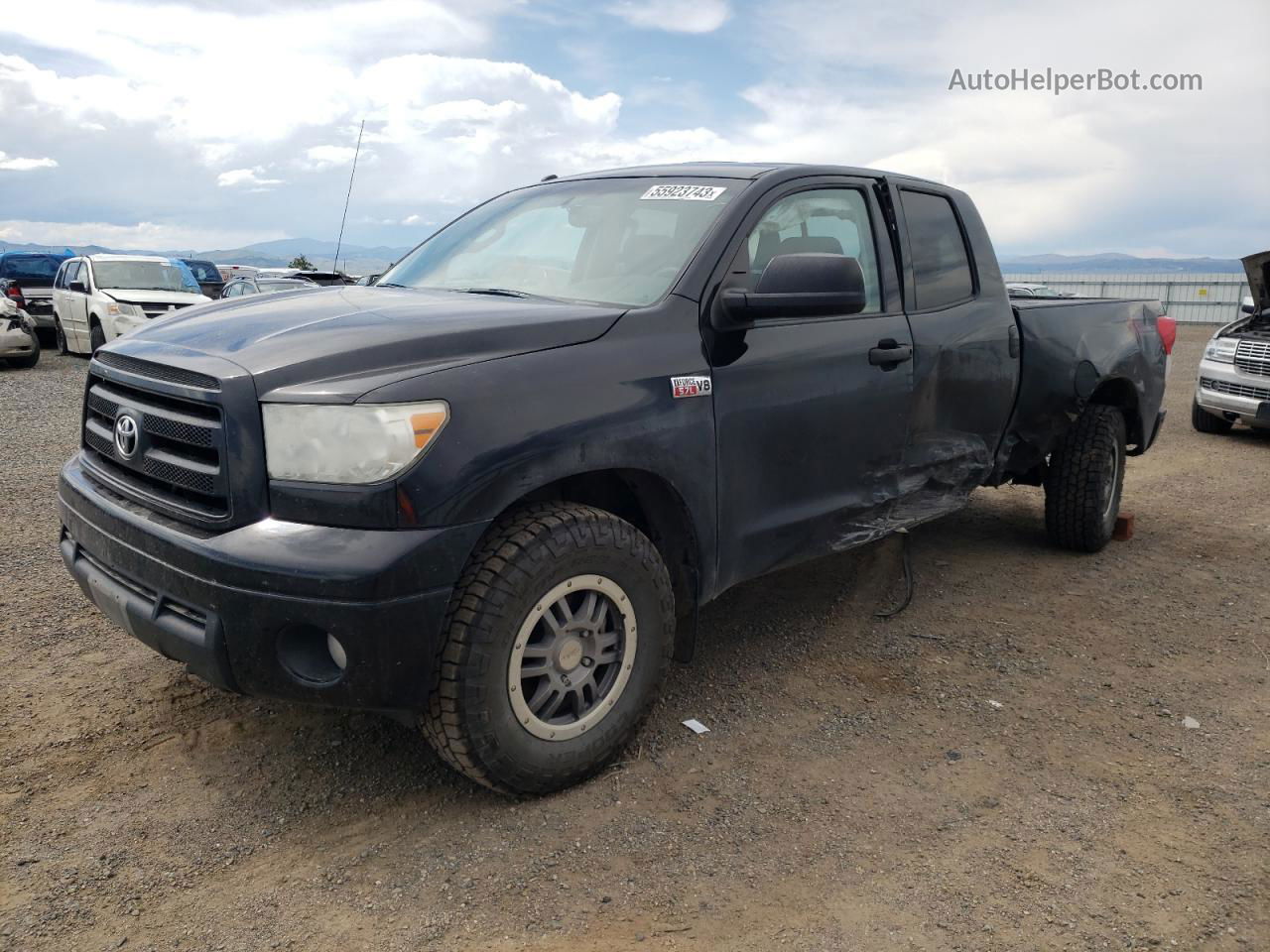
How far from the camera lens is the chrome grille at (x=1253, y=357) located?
9609mm

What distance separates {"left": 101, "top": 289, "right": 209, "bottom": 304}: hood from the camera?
14.0 m

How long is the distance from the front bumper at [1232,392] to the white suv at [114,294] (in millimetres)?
12806

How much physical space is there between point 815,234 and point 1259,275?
810 centimetres

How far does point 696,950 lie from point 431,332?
1656 millimetres

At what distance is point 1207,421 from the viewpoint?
34.1ft

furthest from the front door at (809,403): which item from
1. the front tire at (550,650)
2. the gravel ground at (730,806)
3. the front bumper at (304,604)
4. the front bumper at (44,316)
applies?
the front bumper at (44,316)

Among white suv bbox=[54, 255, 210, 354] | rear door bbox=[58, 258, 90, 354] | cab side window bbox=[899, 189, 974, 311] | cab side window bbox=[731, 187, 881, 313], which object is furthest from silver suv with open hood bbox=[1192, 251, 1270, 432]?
rear door bbox=[58, 258, 90, 354]

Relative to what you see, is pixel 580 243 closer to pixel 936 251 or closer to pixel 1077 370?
pixel 936 251

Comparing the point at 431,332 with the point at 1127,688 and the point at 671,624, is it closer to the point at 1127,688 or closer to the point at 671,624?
the point at 671,624

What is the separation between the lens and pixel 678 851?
2615 mm

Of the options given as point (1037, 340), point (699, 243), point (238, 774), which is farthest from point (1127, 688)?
point (238, 774)

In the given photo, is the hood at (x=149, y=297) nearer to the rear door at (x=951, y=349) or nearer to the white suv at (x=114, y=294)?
the white suv at (x=114, y=294)

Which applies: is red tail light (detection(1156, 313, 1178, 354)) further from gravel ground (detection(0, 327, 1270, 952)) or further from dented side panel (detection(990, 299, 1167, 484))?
gravel ground (detection(0, 327, 1270, 952))

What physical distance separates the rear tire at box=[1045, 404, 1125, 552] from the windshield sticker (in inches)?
106
